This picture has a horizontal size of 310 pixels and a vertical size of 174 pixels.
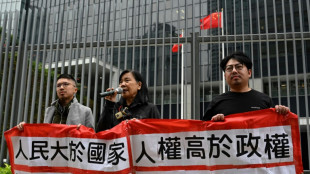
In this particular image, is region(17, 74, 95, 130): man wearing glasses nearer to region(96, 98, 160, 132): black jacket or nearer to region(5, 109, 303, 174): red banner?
region(5, 109, 303, 174): red banner

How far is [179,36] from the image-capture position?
16.1ft

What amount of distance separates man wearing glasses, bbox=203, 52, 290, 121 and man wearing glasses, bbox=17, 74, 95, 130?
1333 millimetres

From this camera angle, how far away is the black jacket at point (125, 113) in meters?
2.88

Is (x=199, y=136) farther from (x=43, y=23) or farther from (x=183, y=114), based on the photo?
(x=43, y=23)

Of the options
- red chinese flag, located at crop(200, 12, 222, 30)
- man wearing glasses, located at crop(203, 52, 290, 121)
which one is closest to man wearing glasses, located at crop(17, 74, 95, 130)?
man wearing glasses, located at crop(203, 52, 290, 121)

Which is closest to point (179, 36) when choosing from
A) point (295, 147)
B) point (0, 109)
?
point (295, 147)

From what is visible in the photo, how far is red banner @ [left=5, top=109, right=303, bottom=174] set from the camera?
2529 mm

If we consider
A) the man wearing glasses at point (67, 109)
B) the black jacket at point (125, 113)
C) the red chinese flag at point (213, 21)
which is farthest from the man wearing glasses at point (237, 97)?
the red chinese flag at point (213, 21)

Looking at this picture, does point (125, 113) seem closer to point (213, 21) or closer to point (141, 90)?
point (141, 90)

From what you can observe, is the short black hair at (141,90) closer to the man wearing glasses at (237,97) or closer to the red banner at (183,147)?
the red banner at (183,147)

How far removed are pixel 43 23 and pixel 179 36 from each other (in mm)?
2533

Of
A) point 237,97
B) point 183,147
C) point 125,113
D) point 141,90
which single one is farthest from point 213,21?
point 183,147

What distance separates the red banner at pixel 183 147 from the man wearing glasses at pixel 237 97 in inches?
3.0

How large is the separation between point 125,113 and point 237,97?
3.39 ft
